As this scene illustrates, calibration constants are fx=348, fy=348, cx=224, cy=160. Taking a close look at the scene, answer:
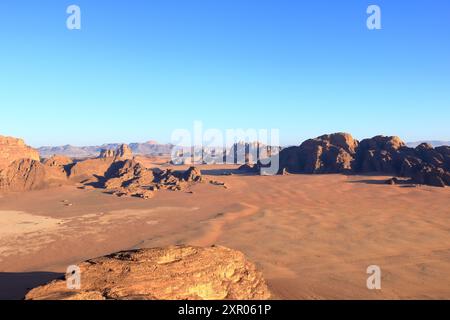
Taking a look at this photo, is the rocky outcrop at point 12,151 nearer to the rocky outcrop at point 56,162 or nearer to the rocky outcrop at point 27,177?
the rocky outcrop at point 27,177

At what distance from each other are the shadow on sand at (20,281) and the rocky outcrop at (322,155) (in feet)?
93.0

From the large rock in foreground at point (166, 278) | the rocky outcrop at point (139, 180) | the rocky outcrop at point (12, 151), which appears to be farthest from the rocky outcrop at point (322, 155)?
the large rock in foreground at point (166, 278)

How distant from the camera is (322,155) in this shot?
35844 millimetres

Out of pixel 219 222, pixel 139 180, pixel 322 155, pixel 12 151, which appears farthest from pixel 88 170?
pixel 322 155

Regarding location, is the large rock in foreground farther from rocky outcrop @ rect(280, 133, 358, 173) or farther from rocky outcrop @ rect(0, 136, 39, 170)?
rocky outcrop @ rect(280, 133, 358, 173)

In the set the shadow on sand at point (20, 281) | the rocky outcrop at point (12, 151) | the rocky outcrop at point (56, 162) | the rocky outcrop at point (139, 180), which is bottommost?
the shadow on sand at point (20, 281)

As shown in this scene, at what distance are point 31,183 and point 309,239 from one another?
2273cm

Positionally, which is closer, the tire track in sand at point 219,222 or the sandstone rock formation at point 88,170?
the tire track in sand at point 219,222

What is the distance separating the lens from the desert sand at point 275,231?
391 inches

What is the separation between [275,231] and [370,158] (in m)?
21.4

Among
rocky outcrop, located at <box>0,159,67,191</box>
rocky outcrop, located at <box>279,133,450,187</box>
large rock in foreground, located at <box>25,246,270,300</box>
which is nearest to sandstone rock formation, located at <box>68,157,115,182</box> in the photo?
rocky outcrop, located at <box>0,159,67,191</box>

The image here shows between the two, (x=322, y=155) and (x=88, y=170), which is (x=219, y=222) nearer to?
(x=88, y=170)

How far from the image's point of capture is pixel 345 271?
10500 millimetres

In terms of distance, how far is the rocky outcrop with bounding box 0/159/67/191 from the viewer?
2686cm
